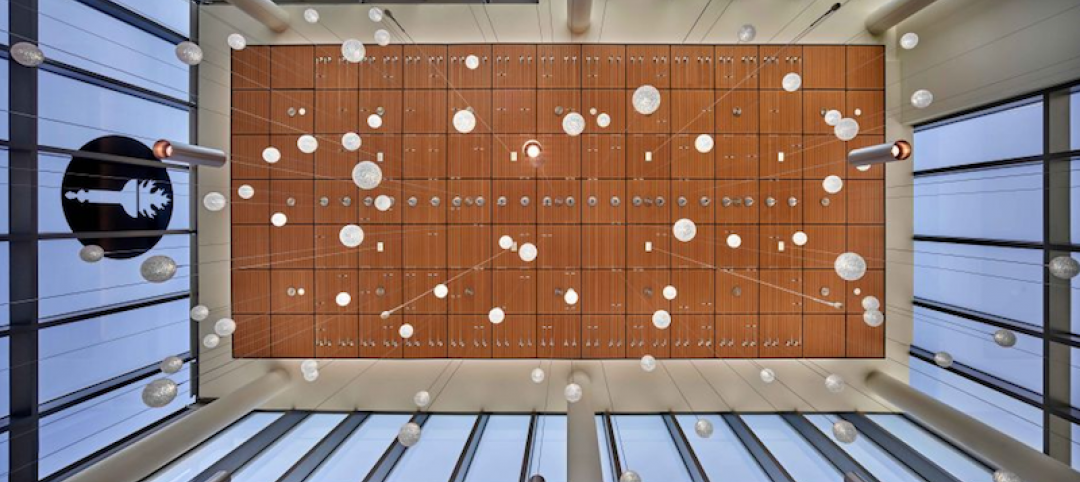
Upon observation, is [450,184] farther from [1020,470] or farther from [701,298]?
[1020,470]

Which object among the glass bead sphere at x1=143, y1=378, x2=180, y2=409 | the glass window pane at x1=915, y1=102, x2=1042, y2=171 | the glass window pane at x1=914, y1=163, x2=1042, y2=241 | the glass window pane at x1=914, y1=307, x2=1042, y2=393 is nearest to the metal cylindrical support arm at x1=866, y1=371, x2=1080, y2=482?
the glass window pane at x1=914, y1=307, x2=1042, y2=393

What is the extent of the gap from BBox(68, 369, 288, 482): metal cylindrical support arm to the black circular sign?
2460mm

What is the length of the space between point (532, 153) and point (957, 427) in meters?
6.01

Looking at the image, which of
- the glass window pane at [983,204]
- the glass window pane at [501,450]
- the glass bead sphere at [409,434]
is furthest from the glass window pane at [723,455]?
the glass window pane at [983,204]

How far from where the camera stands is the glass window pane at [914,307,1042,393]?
15.7 feet

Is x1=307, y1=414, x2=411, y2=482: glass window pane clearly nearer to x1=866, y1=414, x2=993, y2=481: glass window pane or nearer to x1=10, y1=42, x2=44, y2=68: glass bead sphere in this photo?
x1=10, y1=42, x2=44, y2=68: glass bead sphere

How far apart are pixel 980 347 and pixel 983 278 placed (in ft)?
3.11

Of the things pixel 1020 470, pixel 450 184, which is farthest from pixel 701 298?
pixel 450 184

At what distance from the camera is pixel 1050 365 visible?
4.52 m

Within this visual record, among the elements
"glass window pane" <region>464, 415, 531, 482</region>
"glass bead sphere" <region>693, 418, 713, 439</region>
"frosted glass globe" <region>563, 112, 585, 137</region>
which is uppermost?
"frosted glass globe" <region>563, 112, 585, 137</region>

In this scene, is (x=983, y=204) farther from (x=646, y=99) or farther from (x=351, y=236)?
(x=351, y=236)

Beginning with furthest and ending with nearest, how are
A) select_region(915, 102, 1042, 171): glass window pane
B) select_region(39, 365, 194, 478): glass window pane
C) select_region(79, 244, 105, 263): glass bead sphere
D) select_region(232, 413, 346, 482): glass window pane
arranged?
select_region(232, 413, 346, 482): glass window pane, select_region(915, 102, 1042, 171): glass window pane, select_region(39, 365, 194, 478): glass window pane, select_region(79, 244, 105, 263): glass bead sphere

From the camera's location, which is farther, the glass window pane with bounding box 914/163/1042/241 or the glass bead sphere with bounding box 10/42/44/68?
the glass window pane with bounding box 914/163/1042/241

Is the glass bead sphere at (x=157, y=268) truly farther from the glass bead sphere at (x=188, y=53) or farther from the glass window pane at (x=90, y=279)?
the glass window pane at (x=90, y=279)
